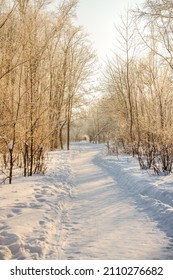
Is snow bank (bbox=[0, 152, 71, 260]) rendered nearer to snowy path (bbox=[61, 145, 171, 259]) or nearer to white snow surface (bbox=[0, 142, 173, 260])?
white snow surface (bbox=[0, 142, 173, 260])

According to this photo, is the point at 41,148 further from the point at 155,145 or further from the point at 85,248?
the point at 85,248

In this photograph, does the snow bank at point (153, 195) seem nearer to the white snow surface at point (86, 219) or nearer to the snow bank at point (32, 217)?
the white snow surface at point (86, 219)

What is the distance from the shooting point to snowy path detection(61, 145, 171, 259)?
4090 mm

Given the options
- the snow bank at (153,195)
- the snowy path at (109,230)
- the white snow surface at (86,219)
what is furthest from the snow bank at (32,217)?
the snow bank at (153,195)

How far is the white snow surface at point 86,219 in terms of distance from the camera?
416 cm

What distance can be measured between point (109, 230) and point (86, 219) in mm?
757

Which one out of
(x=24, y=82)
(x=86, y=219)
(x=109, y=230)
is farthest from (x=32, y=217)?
(x=24, y=82)

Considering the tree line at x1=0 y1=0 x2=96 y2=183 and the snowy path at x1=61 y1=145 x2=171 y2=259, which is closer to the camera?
the snowy path at x1=61 y1=145 x2=171 y2=259

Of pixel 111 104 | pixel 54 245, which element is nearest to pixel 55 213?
pixel 54 245

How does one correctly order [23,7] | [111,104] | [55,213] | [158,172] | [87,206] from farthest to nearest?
[111,104] < [158,172] < [23,7] < [87,206] < [55,213]

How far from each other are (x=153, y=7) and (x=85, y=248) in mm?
7213

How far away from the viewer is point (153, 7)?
8820mm

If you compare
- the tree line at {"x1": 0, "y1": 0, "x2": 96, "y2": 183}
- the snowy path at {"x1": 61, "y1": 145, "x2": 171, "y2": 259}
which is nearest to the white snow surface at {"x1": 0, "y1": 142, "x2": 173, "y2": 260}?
the snowy path at {"x1": 61, "y1": 145, "x2": 171, "y2": 259}
